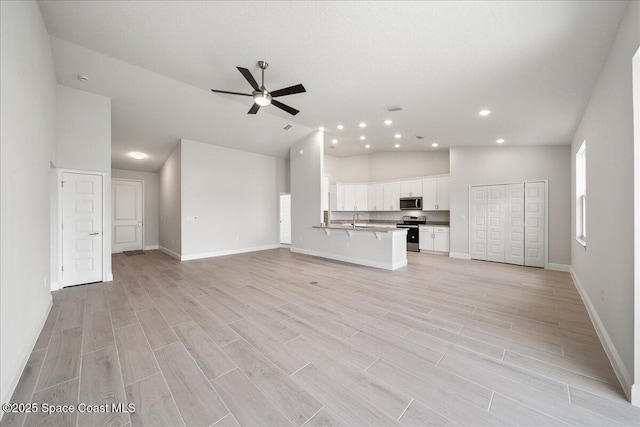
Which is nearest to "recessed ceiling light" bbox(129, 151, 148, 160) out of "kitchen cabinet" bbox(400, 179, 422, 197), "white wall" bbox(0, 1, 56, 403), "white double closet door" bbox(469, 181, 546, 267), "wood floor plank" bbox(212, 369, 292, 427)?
"white wall" bbox(0, 1, 56, 403)

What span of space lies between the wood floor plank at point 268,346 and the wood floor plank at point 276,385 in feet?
Answer: 0.18

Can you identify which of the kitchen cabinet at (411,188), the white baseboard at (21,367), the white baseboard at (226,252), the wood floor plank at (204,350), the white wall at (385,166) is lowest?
the wood floor plank at (204,350)

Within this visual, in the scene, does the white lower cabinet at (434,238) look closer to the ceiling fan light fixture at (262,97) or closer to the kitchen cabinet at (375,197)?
the kitchen cabinet at (375,197)

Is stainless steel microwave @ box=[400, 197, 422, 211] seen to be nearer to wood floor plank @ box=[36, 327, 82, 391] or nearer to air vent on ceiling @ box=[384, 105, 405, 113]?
air vent on ceiling @ box=[384, 105, 405, 113]

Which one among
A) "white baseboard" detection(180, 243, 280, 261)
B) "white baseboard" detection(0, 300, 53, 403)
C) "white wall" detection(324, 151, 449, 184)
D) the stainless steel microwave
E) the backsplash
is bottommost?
"white baseboard" detection(0, 300, 53, 403)

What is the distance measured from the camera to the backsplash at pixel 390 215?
773 centimetres

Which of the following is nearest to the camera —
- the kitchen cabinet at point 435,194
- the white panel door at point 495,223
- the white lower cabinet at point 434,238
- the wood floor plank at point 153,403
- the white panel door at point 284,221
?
the wood floor plank at point 153,403

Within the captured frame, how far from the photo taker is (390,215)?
28.9 feet

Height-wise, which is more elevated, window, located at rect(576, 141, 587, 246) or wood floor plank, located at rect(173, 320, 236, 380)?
window, located at rect(576, 141, 587, 246)

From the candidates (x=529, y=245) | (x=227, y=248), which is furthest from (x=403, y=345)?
(x=227, y=248)

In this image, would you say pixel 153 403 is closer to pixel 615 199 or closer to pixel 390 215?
pixel 615 199

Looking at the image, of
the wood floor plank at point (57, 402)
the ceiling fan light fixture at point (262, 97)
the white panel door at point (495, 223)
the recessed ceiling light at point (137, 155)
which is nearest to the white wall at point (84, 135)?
the recessed ceiling light at point (137, 155)

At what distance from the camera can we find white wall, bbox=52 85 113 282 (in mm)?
3973

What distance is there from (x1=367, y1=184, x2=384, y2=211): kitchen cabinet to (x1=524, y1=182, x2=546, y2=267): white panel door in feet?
12.8
